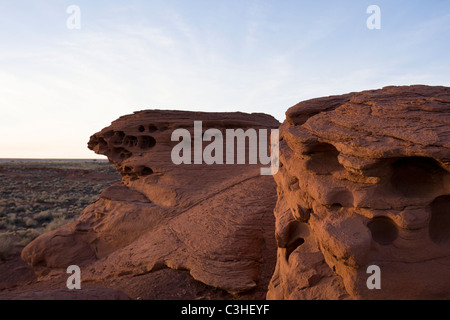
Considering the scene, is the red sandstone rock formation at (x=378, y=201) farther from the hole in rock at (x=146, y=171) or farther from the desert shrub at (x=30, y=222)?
the desert shrub at (x=30, y=222)

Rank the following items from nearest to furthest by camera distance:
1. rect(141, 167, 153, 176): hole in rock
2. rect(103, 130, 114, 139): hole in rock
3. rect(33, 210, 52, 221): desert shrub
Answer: rect(141, 167, 153, 176): hole in rock → rect(103, 130, 114, 139): hole in rock → rect(33, 210, 52, 221): desert shrub

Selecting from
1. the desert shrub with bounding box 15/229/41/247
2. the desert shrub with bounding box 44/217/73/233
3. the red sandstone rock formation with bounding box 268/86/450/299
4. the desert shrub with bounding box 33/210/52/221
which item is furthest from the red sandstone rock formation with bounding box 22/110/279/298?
the desert shrub with bounding box 33/210/52/221

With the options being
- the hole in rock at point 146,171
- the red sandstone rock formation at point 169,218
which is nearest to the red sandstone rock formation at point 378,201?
the red sandstone rock formation at point 169,218

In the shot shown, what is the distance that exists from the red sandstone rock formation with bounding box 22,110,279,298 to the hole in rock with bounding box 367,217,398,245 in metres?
2.62

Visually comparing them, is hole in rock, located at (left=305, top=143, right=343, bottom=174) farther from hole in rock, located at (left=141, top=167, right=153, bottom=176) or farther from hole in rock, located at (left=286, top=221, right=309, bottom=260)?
hole in rock, located at (left=141, top=167, right=153, bottom=176)

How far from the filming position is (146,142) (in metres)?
10.6

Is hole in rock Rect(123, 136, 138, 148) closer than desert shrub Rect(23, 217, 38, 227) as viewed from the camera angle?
Yes

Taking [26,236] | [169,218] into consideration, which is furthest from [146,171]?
[26,236]

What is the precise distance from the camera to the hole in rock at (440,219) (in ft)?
12.7

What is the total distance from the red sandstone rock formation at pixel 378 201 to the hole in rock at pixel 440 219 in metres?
0.01

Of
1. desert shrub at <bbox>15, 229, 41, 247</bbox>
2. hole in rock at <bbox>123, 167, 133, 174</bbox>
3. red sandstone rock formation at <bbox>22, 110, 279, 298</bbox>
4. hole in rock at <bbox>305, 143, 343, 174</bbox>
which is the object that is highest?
hole in rock at <bbox>305, 143, 343, 174</bbox>

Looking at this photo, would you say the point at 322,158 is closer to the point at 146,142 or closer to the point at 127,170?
the point at 146,142

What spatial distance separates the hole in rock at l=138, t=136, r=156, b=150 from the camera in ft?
34.4

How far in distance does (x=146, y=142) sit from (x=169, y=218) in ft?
11.7
